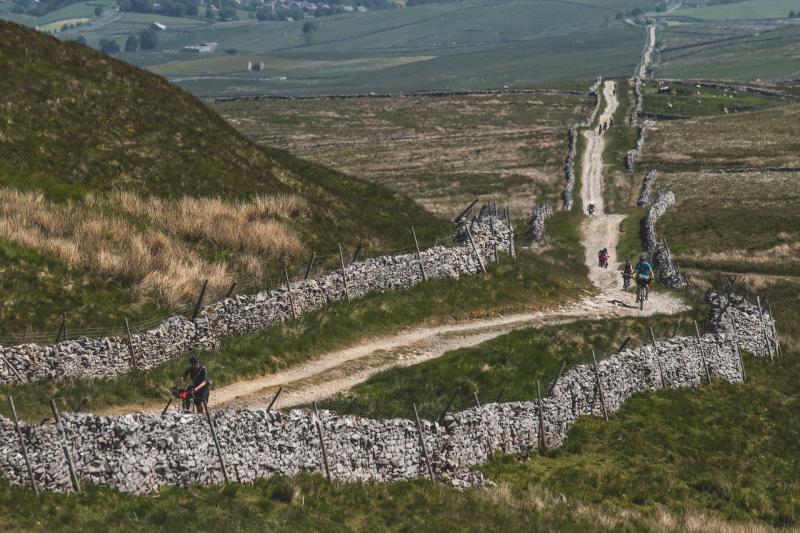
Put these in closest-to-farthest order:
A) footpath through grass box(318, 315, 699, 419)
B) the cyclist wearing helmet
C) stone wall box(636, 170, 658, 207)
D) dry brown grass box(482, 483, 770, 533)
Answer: dry brown grass box(482, 483, 770, 533), the cyclist wearing helmet, footpath through grass box(318, 315, 699, 419), stone wall box(636, 170, 658, 207)

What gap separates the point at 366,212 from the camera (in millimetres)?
56562

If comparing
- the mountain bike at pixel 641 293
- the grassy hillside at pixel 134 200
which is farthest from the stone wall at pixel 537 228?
the mountain bike at pixel 641 293

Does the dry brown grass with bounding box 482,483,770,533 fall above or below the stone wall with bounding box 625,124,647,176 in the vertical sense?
above

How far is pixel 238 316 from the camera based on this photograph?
34.8 meters

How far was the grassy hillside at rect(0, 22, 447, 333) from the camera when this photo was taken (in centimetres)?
3506

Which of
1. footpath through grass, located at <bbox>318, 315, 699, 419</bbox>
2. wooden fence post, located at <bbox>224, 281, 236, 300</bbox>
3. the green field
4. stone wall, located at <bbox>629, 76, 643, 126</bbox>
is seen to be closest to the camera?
footpath through grass, located at <bbox>318, 315, 699, 419</bbox>

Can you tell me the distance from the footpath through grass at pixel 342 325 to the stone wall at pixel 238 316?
0.42 m

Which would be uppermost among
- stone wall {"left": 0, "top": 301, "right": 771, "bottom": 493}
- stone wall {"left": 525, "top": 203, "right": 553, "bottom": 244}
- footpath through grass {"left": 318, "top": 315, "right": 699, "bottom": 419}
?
stone wall {"left": 0, "top": 301, "right": 771, "bottom": 493}

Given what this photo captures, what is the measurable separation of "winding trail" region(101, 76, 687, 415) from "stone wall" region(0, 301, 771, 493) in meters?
4.13

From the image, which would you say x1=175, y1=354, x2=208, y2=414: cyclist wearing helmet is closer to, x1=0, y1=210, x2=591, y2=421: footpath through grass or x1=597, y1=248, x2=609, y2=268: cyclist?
x1=0, y1=210, x2=591, y2=421: footpath through grass

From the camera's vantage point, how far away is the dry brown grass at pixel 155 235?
36.0m

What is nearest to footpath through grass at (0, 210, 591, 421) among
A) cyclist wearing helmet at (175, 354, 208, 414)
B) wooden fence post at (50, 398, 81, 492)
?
cyclist wearing helmet at (175, 354, 208, 414)

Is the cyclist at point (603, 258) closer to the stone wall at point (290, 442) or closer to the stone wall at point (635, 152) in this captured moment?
the stone wall at point (290, 442)

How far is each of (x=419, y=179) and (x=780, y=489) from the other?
9390 centimetres
